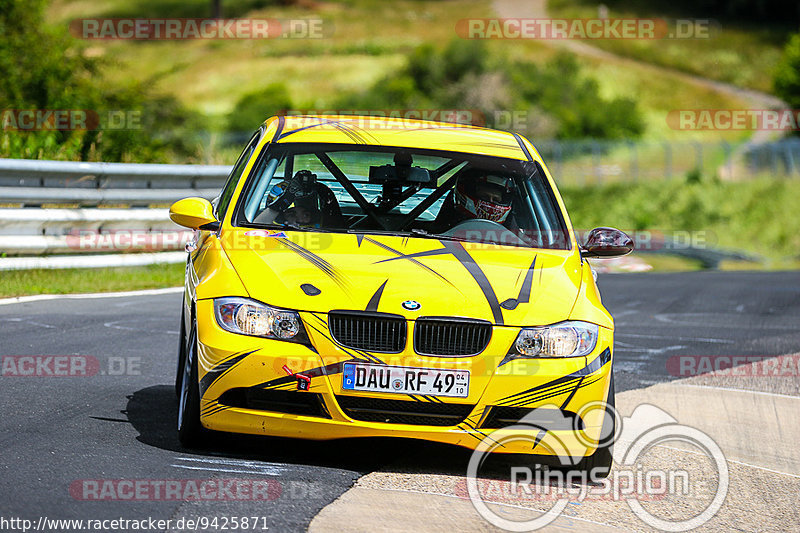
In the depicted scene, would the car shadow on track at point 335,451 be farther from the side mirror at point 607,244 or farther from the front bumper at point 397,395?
the side mirror at point 607,244

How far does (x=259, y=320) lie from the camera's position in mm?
5535

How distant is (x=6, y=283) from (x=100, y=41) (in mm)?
101871

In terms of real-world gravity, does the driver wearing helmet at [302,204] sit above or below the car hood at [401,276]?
above

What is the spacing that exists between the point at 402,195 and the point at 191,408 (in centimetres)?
209

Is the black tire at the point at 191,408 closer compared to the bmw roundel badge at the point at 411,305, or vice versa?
the bmw roundel badge at the point at 411,305

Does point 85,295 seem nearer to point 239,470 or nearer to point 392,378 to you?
point 239,470

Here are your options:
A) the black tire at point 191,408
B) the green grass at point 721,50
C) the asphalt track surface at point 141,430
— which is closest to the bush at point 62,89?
the asphalt track surface at point 141,430

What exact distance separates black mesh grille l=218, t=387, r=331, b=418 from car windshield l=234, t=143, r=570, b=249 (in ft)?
3.94

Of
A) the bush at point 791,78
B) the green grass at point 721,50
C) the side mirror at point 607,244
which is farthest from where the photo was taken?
the green grass at point 721,50

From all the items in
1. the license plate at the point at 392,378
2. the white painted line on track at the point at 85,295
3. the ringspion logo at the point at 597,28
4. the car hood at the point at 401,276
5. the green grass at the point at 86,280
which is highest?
the ringspion logo at the point at 597,28

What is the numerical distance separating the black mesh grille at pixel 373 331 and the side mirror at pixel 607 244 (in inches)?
64.8

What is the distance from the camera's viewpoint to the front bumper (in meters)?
5.46

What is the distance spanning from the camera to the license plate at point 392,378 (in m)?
5.45

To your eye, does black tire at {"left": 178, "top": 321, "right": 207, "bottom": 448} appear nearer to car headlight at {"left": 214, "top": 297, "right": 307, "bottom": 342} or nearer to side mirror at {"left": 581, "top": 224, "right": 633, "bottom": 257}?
car headlight at {"left": 214, "top": 297, "right": 307, "bottom": 342}
